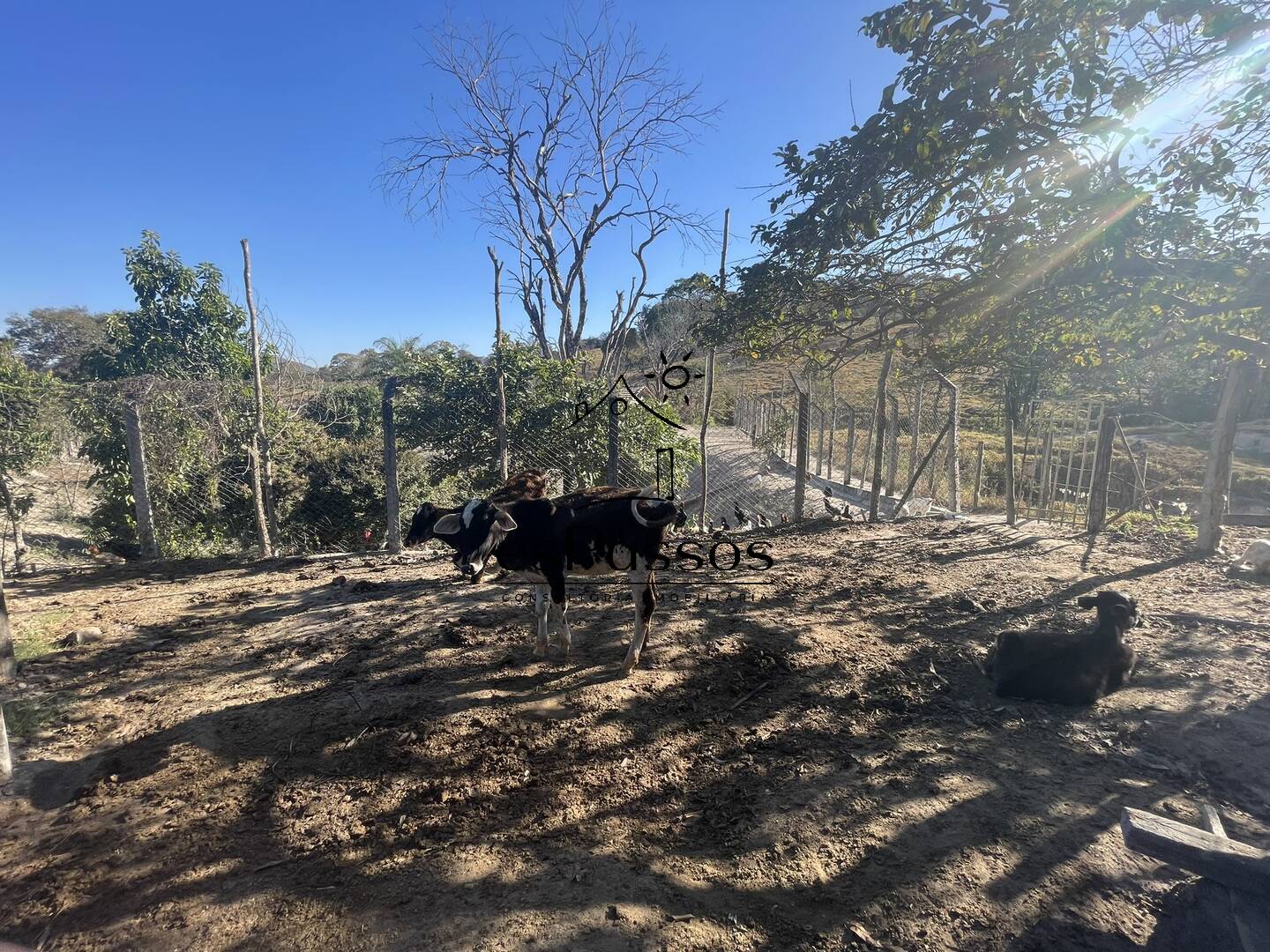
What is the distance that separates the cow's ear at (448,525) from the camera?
14.3 ft

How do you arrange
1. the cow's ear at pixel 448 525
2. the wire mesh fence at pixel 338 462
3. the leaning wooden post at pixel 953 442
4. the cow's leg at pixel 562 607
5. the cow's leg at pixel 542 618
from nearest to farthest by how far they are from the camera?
the cow's ear at pixel 448 525 < the cow's leg at pixel 562 607 < the cow's leg at pixel 542 618 < the wire mesh fence at pixel 338 462 < the leaning wooden post at pixel 953 442

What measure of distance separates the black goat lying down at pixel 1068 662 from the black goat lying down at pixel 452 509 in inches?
158

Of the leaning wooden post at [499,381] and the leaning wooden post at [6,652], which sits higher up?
the leaning wooden post at [499,381]

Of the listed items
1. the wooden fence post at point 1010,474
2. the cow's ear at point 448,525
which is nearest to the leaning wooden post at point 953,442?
the wooden fence post at point 1010,474

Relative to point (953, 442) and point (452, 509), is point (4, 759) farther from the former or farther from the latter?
point (953, 442)

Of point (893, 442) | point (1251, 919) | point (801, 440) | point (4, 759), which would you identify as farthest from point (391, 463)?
point (893, 442)

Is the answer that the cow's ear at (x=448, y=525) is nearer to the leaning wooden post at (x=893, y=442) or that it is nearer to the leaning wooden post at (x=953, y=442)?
the leaning wooden post at (x=953, y=442)

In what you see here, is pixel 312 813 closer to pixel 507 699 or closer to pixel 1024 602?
pixel 507 699

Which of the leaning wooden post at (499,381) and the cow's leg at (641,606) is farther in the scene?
the leaning wooden post at (499,381)

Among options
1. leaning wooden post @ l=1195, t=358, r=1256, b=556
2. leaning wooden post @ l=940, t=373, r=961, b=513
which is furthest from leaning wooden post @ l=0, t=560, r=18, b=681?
leaning wooden post @ l=940, t=373, r=961, b=513

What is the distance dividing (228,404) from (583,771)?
8968mm

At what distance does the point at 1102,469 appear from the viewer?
7.40 meters

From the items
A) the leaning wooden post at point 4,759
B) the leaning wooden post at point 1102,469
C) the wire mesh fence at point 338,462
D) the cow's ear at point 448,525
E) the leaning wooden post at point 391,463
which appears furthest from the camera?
the wire mesh fence at point 338,462

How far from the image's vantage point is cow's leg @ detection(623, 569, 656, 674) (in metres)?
4.40
